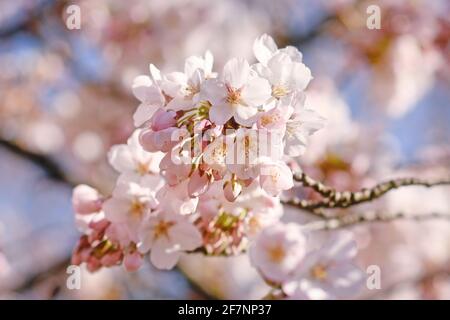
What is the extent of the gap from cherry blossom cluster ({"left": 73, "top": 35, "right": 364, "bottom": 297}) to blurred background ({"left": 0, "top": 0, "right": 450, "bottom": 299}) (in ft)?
2.65

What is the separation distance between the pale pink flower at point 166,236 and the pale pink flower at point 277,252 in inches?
5.6

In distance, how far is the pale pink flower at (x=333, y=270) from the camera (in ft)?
4.05

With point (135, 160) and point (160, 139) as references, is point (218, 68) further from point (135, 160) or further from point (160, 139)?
point (160, 139)

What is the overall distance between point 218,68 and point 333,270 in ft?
4.80

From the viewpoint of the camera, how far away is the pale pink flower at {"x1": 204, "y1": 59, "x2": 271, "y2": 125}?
86 cm

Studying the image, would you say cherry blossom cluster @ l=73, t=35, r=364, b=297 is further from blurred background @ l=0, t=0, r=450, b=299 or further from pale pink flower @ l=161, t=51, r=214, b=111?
blurred background @ l=0, t=0, r=450, b=299

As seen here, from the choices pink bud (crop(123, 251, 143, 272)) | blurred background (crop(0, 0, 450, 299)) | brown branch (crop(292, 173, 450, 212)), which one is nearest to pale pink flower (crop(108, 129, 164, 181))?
pink bud (crop(123, 251, 143, 272))

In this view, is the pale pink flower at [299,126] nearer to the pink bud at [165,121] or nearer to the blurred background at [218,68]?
the pink bud at [165,121]

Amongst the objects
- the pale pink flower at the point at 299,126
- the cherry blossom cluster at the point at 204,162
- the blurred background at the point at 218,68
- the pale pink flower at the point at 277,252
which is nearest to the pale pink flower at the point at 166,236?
the cherry blossom cluster at the point at 204,162

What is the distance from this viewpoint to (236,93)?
86cm

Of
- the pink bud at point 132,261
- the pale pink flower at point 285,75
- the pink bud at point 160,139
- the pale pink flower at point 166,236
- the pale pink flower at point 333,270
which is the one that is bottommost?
the pale pink flower at point 333,270
